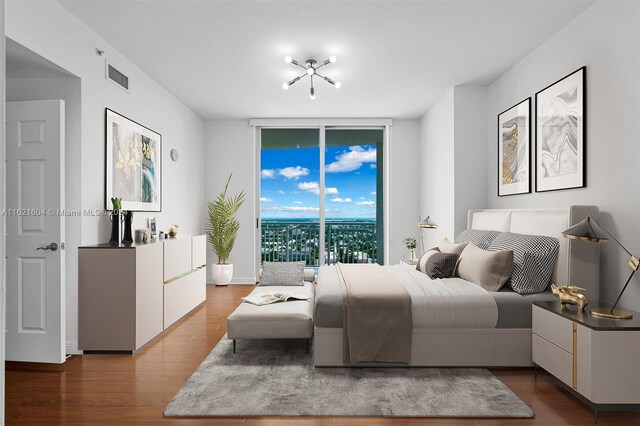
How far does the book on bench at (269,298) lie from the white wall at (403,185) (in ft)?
11.2

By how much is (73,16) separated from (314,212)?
4.69m

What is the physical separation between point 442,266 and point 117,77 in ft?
11.9

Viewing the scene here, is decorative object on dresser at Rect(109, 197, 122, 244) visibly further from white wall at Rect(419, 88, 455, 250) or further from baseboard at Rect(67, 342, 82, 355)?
white wall at Rect(419, 88, 455, 250)

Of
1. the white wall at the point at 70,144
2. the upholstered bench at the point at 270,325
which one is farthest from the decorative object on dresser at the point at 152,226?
the upholstered bench at the point at 270,325

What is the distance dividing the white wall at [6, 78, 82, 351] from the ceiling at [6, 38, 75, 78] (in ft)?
0.23

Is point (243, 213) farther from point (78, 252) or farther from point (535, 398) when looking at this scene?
point (535, 398)

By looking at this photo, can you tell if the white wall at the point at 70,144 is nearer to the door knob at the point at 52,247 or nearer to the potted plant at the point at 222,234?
the door knob at the point at 52,247

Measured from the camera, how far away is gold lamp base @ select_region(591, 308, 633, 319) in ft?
7.94

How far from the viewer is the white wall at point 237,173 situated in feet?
22.6

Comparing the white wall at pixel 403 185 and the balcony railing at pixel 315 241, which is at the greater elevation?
the white wall at pixel 403 185

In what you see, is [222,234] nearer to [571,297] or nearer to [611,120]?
[571,297]

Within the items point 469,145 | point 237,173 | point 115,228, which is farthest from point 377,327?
point 237,173

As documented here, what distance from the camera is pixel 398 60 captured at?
4.21 m

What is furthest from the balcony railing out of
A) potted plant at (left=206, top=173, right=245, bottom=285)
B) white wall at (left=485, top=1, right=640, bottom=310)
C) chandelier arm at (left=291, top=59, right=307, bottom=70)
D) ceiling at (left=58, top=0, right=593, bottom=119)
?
white wall at (left=485, top=1, right=640, bottom=310)
